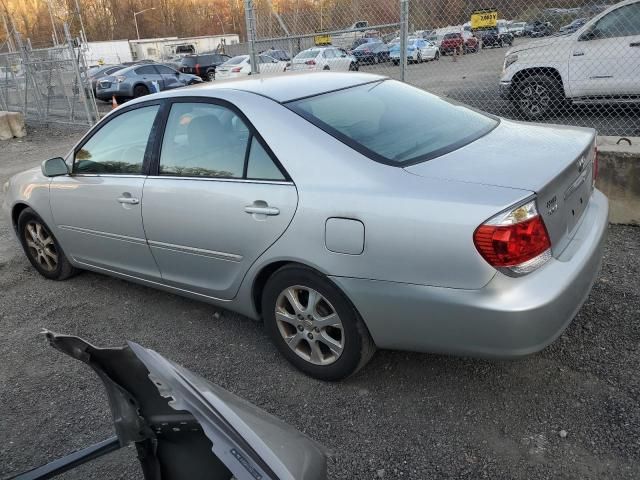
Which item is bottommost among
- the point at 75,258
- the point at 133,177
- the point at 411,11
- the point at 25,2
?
the point at 75,258

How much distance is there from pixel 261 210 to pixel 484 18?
494 cm

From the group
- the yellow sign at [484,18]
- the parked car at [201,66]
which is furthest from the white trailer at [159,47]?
the yellow sign at [484,18]

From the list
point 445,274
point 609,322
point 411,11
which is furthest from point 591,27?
point 445,274

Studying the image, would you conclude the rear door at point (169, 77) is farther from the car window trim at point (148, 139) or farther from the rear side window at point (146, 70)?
the car window trim at point (148, 139)

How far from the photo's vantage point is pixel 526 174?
2.36 metres

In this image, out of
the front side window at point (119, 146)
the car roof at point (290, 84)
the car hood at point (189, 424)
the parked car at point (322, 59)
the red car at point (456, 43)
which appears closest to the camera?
the car hood at point (189, 424)

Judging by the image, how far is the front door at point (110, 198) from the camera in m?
3.50

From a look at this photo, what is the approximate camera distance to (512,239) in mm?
2168

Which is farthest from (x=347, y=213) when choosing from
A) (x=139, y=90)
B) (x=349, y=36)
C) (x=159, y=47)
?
(x=159, y=47)

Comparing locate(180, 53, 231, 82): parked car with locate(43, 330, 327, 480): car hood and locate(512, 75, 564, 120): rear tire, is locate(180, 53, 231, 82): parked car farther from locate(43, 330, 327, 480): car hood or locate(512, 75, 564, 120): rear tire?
locate(43, 330, 327, 480): car hood

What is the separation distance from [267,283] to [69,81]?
12.2 metres

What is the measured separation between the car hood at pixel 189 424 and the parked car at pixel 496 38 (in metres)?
7.66

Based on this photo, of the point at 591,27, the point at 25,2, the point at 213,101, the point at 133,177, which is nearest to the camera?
the point at 213,101

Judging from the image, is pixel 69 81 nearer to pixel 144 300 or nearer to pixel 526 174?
pixel 144 300
